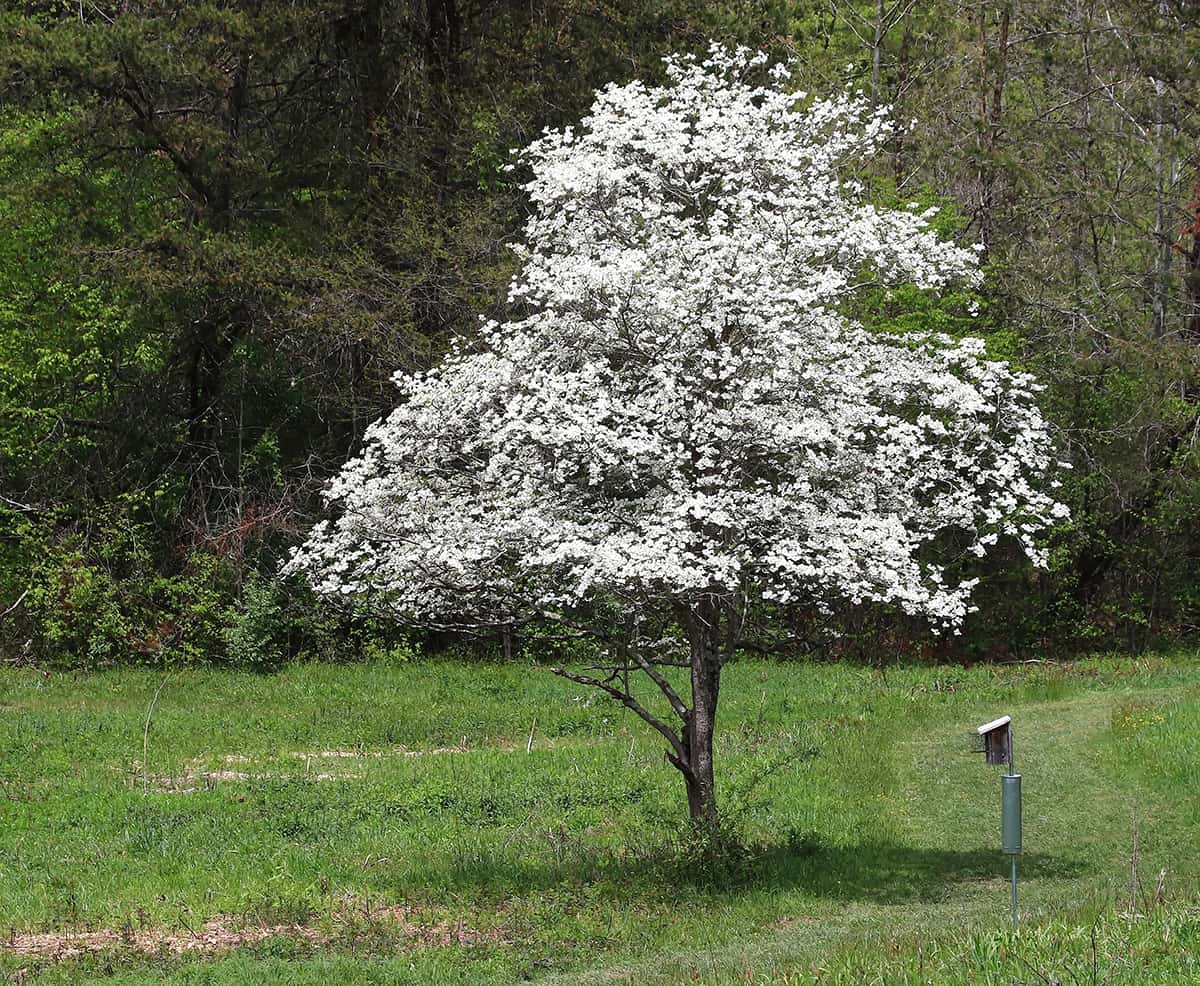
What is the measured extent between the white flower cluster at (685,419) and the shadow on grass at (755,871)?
236cm

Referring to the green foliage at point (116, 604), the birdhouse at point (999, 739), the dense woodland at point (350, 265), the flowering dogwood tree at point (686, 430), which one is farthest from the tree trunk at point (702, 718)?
the green foliage at point (116, 604)

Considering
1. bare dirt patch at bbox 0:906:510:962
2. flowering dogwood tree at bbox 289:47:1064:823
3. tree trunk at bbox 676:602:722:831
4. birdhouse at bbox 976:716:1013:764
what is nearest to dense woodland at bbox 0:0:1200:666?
flowering dogwood tree at bbox 289:47:1064:823

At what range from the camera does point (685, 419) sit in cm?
1245

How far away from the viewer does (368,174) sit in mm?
28547

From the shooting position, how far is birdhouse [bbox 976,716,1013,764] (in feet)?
35.6

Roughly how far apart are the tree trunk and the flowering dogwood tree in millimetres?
27

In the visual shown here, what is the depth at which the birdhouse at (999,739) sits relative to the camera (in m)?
10.9

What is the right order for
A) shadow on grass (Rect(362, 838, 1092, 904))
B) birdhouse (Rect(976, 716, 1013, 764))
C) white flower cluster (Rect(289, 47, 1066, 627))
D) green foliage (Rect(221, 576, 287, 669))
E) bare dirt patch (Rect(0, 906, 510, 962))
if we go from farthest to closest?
green foliage (Rect(221, 576, 287, 669))
shadow on grass (Rect(362, 838, 1092, 904))
white flower cluster (Rect(289, 47, 1066, 627))
bare dirt patch (Rect(0, 906, 510, 962))
birdhouse (Rect(976, 716, 1013, 764))

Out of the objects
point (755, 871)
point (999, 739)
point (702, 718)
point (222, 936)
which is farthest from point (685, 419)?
point (222, 936)

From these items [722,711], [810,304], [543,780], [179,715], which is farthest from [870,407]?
[179,715]

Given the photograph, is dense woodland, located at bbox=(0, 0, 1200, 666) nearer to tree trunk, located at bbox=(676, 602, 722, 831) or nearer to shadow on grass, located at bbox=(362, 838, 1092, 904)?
shadow on grass, located at bbox=(362, 838, 1092, 904)

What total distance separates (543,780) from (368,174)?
15338mm

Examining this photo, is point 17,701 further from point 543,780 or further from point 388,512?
point 388,512

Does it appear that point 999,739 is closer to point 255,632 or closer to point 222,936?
point 222,936
